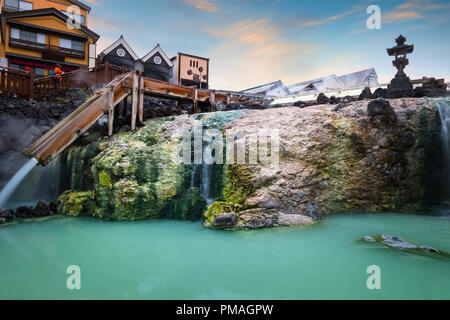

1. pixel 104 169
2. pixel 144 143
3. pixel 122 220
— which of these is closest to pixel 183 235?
pixel 122 220

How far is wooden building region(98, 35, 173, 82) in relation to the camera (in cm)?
2616

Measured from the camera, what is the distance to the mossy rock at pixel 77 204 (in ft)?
24.9

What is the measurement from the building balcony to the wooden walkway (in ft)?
58.0

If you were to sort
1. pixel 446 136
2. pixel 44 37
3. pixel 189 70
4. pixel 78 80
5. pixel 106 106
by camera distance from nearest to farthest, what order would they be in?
pixel 446 136 → pixel 106 106 → pixel 78 80 → pixel 44 37 → pixel 189 70

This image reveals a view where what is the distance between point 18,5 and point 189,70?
15.9 metres

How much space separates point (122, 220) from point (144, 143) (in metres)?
2.59

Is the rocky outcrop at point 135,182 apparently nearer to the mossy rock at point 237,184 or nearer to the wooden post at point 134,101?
the mossy rock at point 237,184

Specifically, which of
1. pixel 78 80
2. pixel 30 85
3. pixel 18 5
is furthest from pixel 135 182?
pixel 18 5

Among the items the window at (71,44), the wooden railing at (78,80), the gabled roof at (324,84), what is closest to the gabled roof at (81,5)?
the window at (71,44)

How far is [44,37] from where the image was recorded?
23.4 m

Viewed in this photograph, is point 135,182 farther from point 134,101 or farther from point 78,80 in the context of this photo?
point 78,80

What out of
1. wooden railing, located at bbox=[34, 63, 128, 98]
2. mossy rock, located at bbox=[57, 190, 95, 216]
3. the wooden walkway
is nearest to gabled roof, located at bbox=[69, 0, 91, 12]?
wooden railing, located at bbox=[34, 63, 128, 98]

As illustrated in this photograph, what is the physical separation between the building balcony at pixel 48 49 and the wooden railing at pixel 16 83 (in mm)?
11146
